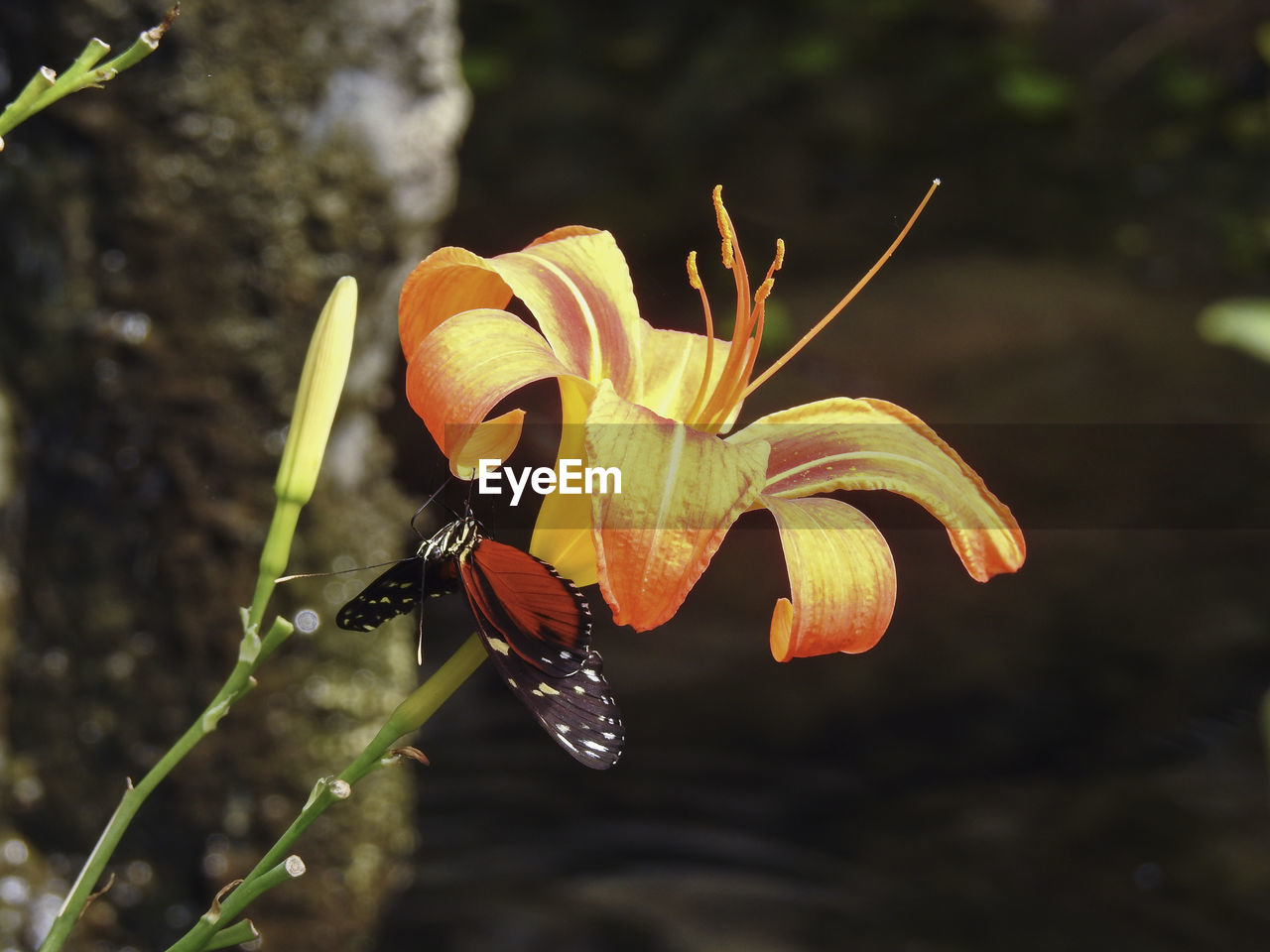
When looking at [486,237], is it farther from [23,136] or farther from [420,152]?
[23,136]

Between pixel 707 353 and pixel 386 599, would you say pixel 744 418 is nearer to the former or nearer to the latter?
pixel 707 353

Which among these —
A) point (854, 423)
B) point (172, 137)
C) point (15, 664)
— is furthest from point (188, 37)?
point (854, 423)

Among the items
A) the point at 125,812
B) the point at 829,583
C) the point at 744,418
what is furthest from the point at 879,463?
the point at 125,812

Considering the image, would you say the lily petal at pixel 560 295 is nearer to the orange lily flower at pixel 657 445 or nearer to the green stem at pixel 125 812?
the orange lily flower at pixel 657 445

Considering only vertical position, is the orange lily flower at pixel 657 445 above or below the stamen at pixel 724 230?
below

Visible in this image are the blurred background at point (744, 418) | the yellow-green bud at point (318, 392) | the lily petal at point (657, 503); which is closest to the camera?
the lily petal at point (657, 503)

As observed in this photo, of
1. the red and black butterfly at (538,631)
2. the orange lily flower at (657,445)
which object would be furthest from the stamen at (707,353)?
the red and black butterfly at (538,631)
